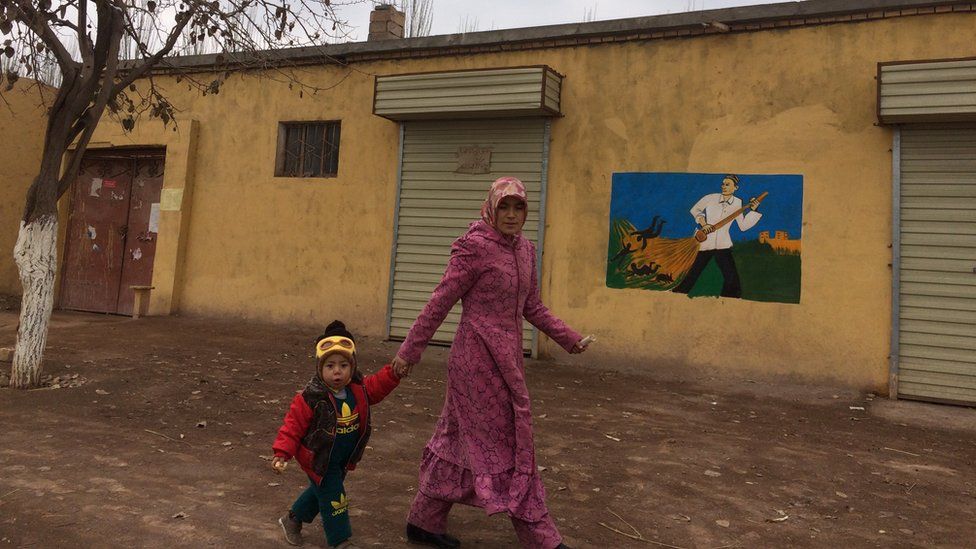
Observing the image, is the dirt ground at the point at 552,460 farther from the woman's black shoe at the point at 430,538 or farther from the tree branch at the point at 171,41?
the tree branch at the point at 171,41

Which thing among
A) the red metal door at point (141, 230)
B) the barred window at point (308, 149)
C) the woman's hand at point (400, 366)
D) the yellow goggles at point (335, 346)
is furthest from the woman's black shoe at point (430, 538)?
the red metal door at point (141, 230)

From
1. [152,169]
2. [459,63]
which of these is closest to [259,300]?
[152,169]

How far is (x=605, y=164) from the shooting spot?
833cm

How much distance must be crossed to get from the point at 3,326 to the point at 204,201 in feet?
10.7

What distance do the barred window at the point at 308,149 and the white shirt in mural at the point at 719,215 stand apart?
5213 millimetres

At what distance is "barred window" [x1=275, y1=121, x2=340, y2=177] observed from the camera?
10.0 m

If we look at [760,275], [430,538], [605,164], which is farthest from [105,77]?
[760,275]

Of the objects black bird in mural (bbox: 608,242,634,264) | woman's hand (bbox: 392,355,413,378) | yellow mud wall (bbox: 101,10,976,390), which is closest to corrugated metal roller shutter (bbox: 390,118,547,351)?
yellow mud wall (bbox: 101,10,976,390)

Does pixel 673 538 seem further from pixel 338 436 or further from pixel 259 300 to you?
pixel 259 300

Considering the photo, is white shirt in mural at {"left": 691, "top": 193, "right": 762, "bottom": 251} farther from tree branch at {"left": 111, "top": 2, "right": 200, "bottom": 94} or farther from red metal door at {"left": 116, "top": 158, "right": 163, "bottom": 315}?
red metal door at {"left": 116, "top": 158, "right": 163, "bottom": 315}

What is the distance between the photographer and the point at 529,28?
8742 millimetres

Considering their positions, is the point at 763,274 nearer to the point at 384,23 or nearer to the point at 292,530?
the point at 292,530

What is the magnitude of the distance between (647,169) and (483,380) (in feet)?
18.8

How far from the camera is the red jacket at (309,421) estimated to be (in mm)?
2793
